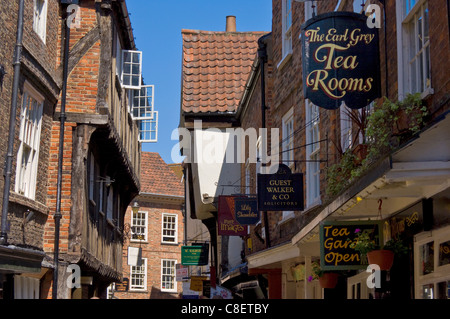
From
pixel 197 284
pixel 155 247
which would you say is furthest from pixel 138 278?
pixel 197 284

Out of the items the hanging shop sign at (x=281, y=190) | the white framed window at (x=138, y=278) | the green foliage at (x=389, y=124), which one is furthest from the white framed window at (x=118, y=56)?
the white framed window at (x=138, y=278)

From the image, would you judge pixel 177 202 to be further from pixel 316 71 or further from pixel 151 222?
pixel 316 71

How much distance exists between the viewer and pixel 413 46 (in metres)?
8.42

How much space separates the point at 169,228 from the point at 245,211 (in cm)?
2858

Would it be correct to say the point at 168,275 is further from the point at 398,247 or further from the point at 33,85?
the point at 398,247

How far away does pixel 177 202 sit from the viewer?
4509 cm

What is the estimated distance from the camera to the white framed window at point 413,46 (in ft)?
26.2

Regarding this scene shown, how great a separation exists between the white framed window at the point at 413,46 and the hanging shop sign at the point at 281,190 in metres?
4.23

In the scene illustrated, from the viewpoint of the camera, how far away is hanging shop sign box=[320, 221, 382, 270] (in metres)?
9.05

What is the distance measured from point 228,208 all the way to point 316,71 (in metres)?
9.93

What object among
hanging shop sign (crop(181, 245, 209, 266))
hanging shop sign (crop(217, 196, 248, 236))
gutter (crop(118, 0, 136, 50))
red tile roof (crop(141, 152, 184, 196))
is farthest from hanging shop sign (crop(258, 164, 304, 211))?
red tile roof (crop(141, 152, 184, 196))

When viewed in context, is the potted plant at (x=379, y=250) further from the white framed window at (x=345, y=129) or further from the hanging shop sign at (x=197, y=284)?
the hanging shop sign at (x=197, y=284)

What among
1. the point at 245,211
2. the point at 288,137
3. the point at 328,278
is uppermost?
the point at 288,137

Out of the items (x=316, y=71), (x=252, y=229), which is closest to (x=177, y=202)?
(x=252, y=229)
